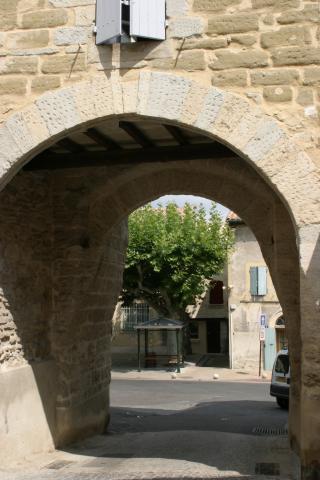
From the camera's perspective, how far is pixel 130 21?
5199 mm

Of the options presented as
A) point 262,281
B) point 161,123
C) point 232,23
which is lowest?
point 262,281

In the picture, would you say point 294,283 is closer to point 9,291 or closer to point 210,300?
point 9,291

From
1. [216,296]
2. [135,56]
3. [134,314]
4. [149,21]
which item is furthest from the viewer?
[134,314]

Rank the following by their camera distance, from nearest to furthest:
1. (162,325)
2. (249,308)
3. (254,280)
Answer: (162,325)
(254,280)
(249,308)

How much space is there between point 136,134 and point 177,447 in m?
3.64

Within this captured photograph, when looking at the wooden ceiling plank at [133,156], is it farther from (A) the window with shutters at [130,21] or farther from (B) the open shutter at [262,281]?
(B) the open shutter at [262,281]

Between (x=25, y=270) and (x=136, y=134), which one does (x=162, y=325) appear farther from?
(x=136, y=134)

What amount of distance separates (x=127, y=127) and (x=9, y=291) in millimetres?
2227

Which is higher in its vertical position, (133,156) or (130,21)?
(130,21)

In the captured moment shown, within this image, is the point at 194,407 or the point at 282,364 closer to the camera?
the point at 194,407

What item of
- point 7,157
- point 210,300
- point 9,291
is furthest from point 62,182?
point 210,300

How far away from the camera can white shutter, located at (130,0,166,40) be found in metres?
5.15

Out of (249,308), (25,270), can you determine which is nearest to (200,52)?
(25,270)

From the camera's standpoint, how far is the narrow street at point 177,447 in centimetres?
617
